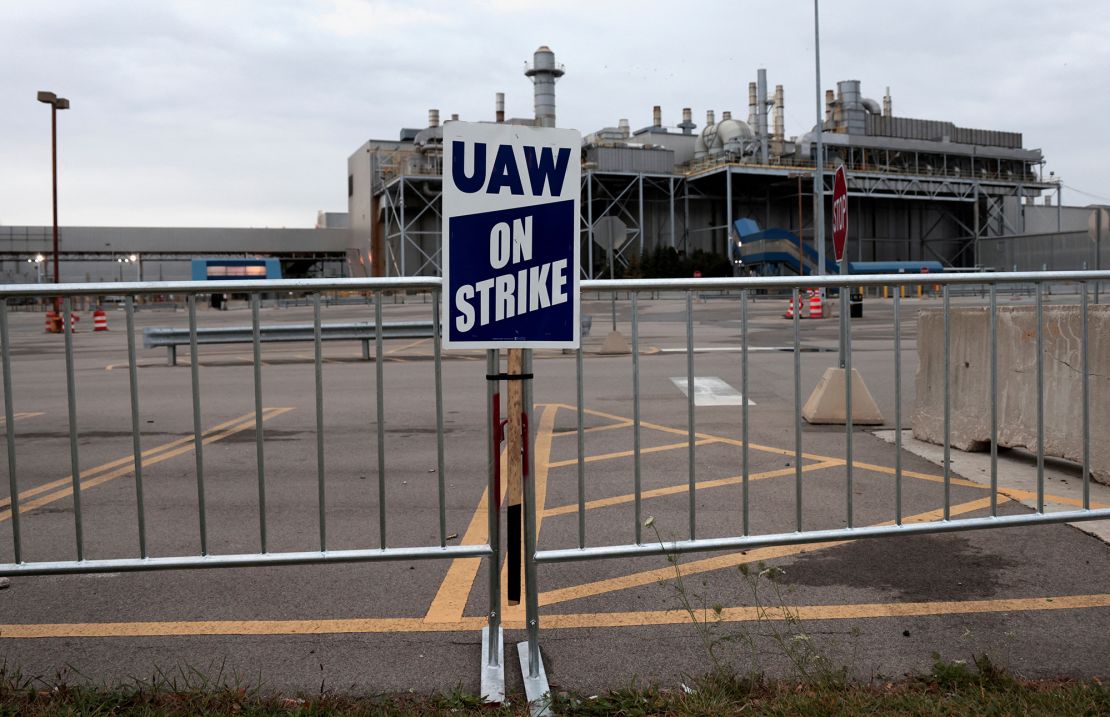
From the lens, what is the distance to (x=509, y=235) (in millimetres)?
3459

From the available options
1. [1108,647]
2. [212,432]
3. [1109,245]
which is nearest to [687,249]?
[1109,245]

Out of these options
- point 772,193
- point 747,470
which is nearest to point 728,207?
point 772,193

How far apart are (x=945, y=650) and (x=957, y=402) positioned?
12.8ft

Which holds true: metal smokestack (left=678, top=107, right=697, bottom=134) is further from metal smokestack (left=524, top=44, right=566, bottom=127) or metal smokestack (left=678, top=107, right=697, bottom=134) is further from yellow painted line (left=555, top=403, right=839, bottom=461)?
yellow painted line (left=555, top=403, right=839, bottom=461)

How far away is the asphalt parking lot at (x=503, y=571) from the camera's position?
3584mm

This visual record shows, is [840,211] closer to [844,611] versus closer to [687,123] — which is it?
[844,611]

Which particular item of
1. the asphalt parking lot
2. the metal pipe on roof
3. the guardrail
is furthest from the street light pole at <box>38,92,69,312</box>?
the metal pipe on roof

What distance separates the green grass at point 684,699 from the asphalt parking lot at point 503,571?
0.17 m

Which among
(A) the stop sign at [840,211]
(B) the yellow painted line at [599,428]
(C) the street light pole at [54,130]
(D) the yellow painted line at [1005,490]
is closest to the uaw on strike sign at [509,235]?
Answer: (D) the yellow painted line at [1005,490]

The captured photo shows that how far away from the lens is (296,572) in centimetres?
473

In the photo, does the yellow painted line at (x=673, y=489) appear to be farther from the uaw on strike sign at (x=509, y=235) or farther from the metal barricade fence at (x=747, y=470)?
the uaw on strike sign at (x=509, y=235)

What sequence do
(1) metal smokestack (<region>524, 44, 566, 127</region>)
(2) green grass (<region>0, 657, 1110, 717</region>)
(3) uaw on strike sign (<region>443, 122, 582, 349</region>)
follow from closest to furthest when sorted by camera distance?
1. (2) green grass (<region>0, 657, 1110, 717</region>)
2. (3) uaw on strike sign (<region>443, 122, 582, 349</region>)
3. (1) metal smokestack (<region>524, 44, 566, 127</region>)

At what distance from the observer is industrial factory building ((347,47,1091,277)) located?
6650 cm

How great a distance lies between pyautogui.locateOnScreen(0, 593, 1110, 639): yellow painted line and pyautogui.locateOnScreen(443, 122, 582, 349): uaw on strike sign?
121cm
